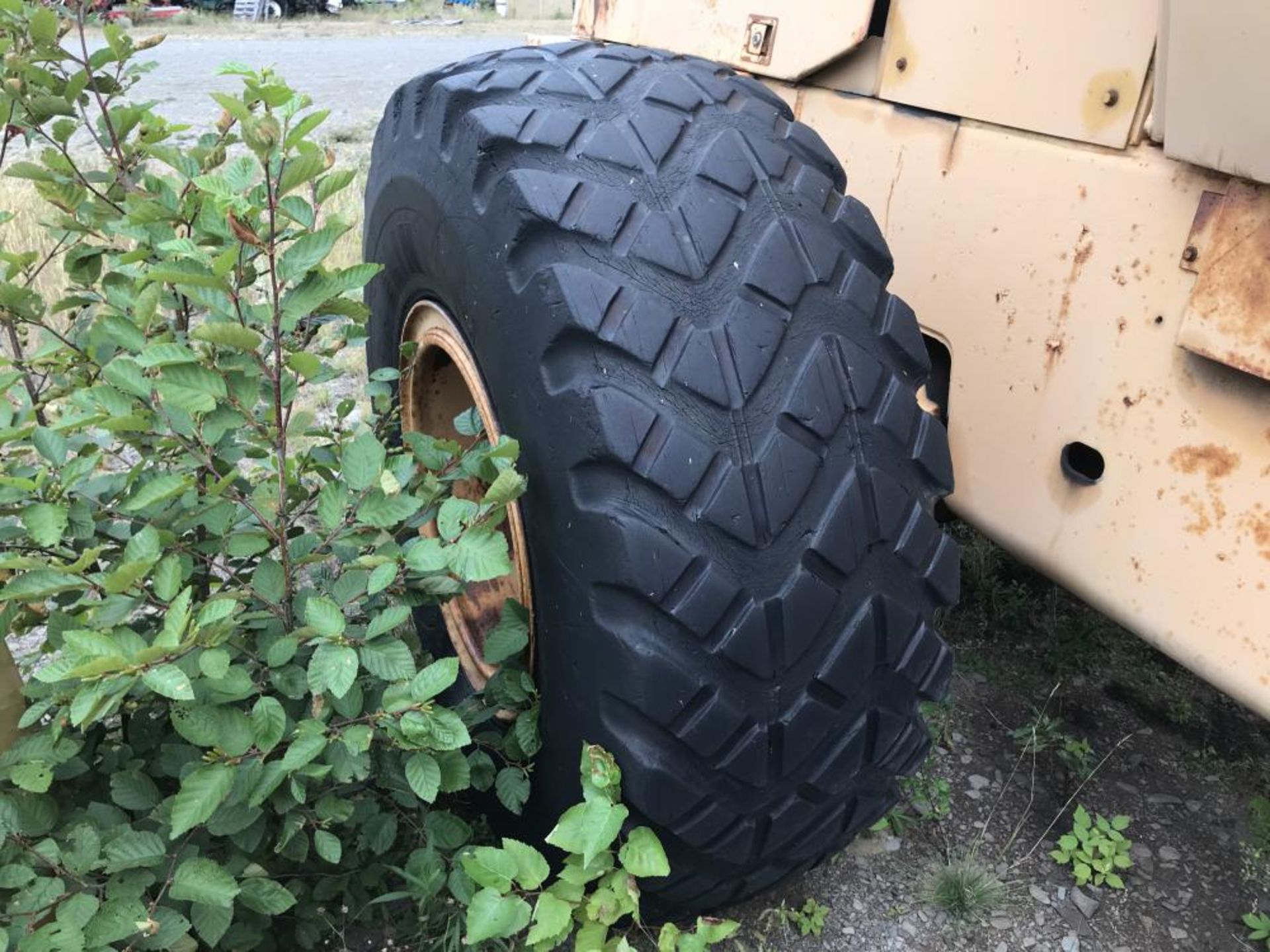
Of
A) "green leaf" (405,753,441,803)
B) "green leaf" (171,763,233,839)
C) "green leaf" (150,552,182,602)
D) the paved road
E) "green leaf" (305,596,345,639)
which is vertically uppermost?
"green leaf" (150,552,182,602)

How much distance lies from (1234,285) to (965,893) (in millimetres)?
1096

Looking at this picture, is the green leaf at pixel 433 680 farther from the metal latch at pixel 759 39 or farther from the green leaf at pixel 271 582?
the metal latch at pixel 759 39

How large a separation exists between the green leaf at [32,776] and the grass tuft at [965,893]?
4.48ft

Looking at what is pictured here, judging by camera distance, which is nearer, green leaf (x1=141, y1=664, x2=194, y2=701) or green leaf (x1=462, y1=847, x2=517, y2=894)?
green leaf (x1=141, y1=664, x2=194, y2=701)

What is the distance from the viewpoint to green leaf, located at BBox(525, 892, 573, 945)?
129cm

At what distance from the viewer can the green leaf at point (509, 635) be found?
1457 mm

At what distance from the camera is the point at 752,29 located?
208cm

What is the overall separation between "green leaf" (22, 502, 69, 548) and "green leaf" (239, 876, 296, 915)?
0.52 m

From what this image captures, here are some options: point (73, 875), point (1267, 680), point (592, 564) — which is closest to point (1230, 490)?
point (1267, 680)

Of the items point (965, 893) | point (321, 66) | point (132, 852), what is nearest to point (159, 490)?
point (132, 852)

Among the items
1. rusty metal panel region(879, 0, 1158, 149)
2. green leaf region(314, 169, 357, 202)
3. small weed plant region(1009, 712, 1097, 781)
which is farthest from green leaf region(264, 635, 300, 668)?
small weed plant region(1009, 712, 1097, 781)

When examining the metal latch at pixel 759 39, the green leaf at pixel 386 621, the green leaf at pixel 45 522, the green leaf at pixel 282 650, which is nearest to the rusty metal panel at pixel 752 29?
the metal latch at pixel 759 39

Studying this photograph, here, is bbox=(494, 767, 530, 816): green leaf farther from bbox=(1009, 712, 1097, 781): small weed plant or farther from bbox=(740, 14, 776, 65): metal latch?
bbox=(740, 14, 776, 65): metal latch

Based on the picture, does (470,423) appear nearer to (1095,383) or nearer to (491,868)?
(491,868)
